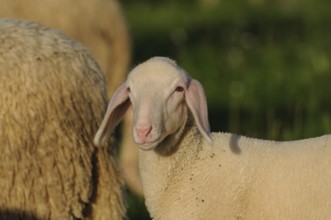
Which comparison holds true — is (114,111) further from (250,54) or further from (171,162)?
(250,54)

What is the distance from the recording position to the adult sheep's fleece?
5.62 metres

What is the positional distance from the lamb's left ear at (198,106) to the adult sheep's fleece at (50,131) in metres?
0.95

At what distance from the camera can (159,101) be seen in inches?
199

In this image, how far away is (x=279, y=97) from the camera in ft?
38.0

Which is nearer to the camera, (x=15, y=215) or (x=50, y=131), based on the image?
(x=15, y=215)

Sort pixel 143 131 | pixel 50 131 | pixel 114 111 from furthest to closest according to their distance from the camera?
pixel 50 131 < pixel 114 111 < pixel 143 131

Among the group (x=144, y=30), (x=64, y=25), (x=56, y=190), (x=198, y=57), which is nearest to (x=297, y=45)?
(x=198, y=57)

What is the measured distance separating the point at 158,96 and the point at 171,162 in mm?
436

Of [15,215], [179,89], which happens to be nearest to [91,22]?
[15,215]

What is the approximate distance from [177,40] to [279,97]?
501 centimetres

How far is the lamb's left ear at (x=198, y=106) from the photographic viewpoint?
16.4 ft

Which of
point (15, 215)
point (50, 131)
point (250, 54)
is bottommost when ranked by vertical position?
point (250, 54)

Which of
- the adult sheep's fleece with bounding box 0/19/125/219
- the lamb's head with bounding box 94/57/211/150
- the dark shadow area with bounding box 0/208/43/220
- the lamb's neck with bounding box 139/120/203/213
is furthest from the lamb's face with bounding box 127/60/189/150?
the dark shadow area with bounding box 0/208/43/220

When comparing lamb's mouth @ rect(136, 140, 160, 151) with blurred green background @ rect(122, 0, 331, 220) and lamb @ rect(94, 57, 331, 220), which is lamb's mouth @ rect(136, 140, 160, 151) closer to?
lamb @ rect(94, 57, 331, 220)
